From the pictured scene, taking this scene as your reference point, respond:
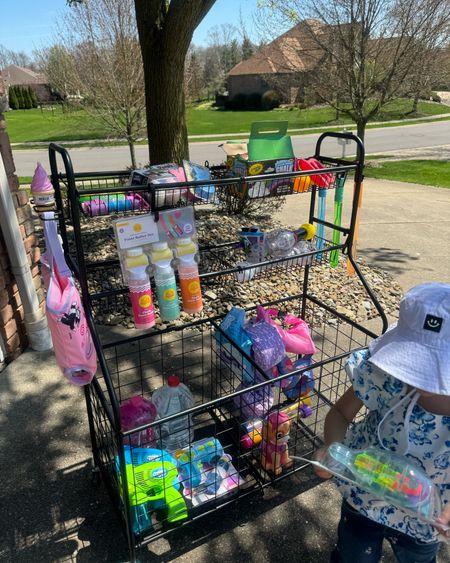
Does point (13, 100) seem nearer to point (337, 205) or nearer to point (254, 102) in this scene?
point (254, 102)

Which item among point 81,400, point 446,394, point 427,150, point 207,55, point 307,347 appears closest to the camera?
point 446,394

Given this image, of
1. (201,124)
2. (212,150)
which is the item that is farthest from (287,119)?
(212,150)

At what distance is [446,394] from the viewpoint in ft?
4.47

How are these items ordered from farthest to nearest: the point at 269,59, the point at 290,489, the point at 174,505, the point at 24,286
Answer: the point at 269,59 < the point at 24,286 < the point at 290,489 < the point at 174,505

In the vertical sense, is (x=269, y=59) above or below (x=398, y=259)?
above

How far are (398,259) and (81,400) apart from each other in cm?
457

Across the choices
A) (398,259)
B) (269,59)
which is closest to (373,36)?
(269,59)

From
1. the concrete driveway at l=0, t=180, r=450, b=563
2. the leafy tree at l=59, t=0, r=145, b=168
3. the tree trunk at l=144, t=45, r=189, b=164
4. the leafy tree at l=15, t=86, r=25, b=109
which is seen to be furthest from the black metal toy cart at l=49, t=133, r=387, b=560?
the leafy tree at l=15, t=86, r=25, b=109

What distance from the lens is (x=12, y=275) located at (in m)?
3.53

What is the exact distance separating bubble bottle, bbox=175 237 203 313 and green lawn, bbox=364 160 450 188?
10.2m

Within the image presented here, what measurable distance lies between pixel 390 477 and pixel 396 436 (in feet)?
0.55

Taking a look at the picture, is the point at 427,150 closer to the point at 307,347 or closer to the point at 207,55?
the point at 307,347

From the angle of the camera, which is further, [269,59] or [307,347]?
[269,59]

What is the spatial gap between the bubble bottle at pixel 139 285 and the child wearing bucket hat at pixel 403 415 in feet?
3.11
